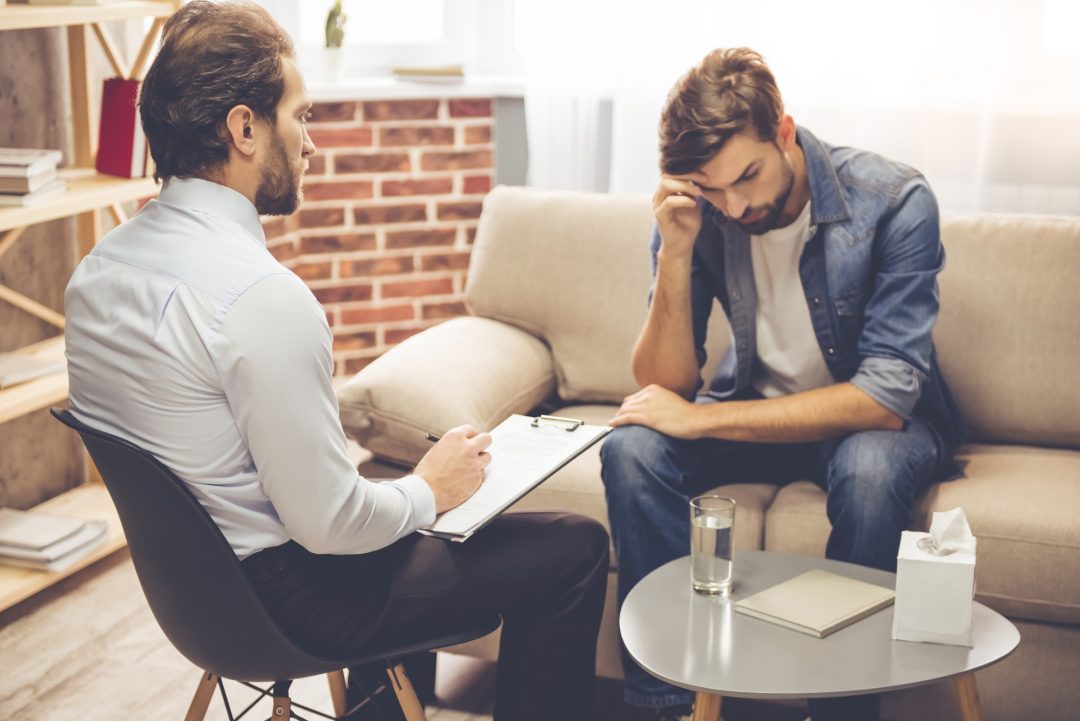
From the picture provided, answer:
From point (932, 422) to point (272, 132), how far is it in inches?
52.5

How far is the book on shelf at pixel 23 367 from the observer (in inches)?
106

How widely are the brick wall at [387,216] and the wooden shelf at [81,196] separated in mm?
742

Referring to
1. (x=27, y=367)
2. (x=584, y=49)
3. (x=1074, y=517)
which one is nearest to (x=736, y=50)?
(x=1074, y=517)

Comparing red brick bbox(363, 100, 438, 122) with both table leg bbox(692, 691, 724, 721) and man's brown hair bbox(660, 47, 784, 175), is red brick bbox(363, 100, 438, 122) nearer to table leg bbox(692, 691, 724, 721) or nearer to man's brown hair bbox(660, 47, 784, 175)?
man's brown hair bbox(660, 47, 784, 175)

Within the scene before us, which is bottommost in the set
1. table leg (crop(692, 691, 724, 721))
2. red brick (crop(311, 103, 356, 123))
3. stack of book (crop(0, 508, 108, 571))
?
stack of book (crop(0, 508, 108, 571))

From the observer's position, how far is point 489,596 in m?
1.67

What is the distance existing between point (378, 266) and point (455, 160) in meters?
0.41

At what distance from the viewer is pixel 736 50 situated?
6.75 feet

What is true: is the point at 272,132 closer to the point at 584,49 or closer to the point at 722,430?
the point at 722,430

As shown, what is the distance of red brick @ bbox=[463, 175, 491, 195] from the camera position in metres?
3.86

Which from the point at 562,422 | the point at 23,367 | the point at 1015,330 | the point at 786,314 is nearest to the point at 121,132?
the point at 23,367

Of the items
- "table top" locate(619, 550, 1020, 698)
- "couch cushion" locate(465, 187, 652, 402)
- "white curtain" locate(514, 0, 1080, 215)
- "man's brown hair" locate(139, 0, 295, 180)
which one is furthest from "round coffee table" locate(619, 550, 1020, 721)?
"white curtain" locate(514, 0, 1080, 215)

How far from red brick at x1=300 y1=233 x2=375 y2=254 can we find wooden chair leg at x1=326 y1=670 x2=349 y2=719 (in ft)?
6.61

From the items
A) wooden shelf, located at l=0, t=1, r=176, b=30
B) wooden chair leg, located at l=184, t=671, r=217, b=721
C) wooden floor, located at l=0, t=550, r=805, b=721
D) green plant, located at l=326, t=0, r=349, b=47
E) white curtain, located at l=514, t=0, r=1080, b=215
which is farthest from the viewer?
green plant, located at l=326, t=0, r=349, b=47
